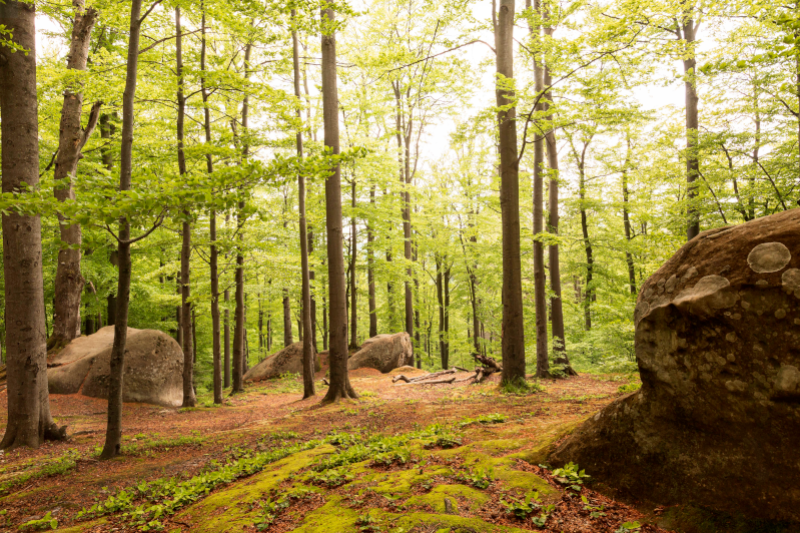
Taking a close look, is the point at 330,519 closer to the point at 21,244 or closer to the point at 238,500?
the point at 238,500

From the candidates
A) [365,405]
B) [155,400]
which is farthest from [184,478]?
[155,400]

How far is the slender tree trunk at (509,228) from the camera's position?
9.10m

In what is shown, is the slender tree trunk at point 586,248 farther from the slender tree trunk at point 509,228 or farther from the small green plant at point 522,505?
the small green plant at point 522,505

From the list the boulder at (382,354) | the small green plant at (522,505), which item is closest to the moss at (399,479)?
the small green plant at (522,505)

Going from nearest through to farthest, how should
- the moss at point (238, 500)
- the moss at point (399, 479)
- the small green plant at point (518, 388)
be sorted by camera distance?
the moss at point (238, 500) → the moss at point (399, 479) → the small green plant at point (518, 388)

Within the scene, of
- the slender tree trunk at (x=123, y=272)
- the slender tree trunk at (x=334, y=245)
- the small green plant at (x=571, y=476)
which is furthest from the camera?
the slender tree trunk at (x=334, y=245)

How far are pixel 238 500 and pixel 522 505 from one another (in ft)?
8.05

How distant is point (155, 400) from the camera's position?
1162cm

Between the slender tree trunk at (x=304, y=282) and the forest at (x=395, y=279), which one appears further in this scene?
the slender tree trunk at (x=304, y=282)

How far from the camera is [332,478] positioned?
400 cm

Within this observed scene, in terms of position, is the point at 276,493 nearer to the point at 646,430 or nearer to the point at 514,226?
the point at 646,430

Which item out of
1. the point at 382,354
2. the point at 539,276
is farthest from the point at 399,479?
the point at 382,354

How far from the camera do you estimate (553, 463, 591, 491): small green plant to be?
326 cm

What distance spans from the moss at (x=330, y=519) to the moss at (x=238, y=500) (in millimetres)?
505
